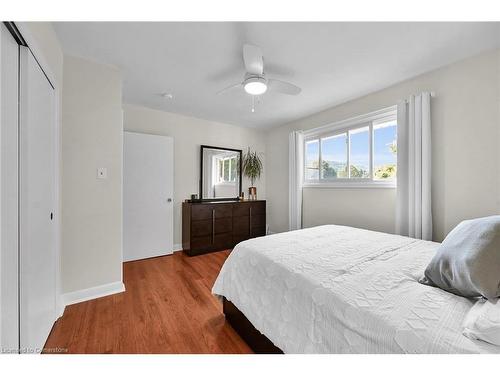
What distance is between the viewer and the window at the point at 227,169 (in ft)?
13.2

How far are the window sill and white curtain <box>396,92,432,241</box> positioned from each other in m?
0.24

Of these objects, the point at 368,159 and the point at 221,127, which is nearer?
the point at 368,159

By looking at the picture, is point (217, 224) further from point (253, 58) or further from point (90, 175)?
point (253, 58)

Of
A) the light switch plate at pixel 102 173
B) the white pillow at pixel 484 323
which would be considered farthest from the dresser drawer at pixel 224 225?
the white pillow at pixel 484 323

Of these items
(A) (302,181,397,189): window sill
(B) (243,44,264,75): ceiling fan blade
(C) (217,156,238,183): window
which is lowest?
(A) (302,181,397,189): window sill

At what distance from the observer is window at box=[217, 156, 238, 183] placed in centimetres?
401

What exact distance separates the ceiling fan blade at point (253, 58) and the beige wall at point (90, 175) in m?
1.41

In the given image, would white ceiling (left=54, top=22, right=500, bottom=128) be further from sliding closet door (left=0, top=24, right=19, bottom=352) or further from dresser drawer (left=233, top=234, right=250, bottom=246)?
dresser drawer (left=233, top=234, right=250, bottom=246)

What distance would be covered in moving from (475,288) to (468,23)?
187 centimetres

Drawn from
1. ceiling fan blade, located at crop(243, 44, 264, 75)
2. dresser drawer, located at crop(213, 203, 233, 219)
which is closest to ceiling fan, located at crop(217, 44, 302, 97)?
ceiling fan blade, located at crop(243, 44, 264, 75)

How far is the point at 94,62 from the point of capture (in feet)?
6.75

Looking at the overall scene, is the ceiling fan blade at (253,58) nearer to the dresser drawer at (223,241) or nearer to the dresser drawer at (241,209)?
the dresser drawer at (241,209)
